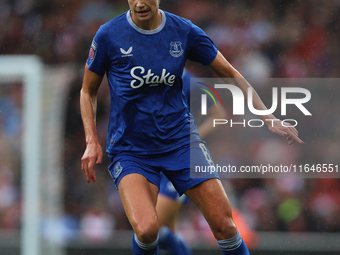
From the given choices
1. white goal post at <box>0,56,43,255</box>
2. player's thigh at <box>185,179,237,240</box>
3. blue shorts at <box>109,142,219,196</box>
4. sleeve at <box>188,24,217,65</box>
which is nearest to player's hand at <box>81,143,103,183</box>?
blue shorts at <box>109,142,219,196</box>

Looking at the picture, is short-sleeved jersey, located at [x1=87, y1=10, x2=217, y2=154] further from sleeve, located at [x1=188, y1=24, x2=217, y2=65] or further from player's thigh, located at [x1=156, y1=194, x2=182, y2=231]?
player's thigh, located at [x1=156, y1=194, x2=182, y2=231]

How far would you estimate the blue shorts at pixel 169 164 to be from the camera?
9.92 ft

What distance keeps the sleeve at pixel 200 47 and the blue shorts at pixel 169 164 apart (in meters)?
0.59

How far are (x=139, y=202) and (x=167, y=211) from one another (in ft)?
4.33

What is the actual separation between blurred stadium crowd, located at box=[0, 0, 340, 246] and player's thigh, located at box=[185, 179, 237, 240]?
306cm

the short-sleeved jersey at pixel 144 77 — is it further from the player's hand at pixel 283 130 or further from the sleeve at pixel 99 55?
the player's hand at pixel 283 130

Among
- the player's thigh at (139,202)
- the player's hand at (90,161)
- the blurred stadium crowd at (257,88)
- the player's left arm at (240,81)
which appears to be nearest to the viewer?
the player's thigh at (139,202)

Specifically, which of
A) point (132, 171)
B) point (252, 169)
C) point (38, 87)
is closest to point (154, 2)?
point (132, 171)

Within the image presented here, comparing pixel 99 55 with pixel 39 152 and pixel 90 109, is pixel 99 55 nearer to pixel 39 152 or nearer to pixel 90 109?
pixel 90 109

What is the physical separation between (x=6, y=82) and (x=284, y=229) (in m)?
4.14

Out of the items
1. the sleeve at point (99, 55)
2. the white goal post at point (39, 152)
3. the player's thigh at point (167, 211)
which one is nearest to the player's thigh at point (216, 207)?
the sleeve at point (99, 55)

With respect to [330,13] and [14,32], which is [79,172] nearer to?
[14,32]

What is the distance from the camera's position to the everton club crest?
121 inches

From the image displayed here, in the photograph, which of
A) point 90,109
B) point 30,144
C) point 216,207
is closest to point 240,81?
point 216,207
